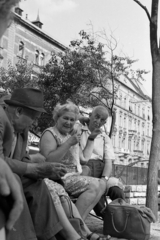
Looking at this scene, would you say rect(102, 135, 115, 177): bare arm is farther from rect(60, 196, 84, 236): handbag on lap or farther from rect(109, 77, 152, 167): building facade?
rect(109, 77, 152, 167): building facade

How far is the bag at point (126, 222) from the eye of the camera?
4324 mm

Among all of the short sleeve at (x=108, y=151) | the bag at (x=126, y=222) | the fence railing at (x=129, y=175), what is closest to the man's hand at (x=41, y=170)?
the bag at (x=126, y=222)

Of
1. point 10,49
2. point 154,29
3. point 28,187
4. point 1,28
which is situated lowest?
point 28,187

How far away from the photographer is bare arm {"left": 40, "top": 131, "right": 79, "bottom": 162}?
11.7 ft

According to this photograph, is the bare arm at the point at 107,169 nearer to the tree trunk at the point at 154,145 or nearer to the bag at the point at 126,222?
the bag at the point at 126,222

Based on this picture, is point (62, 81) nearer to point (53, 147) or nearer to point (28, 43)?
point (53, 147)

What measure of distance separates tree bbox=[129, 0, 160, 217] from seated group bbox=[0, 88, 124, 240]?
2.41m

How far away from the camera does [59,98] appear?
19312 mm

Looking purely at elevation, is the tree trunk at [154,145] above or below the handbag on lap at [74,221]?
above

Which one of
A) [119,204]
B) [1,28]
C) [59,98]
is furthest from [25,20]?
[1,28]

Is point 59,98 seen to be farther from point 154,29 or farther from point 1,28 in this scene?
point 1,28

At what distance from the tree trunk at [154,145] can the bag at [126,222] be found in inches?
116

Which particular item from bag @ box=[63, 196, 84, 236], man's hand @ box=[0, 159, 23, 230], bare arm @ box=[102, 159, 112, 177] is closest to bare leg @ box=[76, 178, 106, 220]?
bag @ box=[63, 196, 84, 236]

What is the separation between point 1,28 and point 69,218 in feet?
8.84
